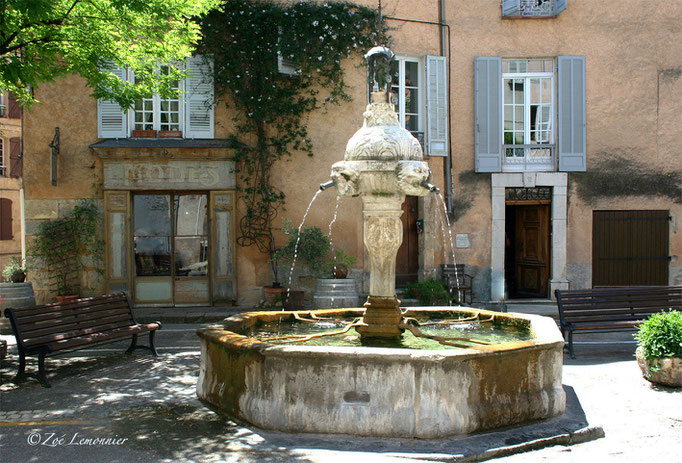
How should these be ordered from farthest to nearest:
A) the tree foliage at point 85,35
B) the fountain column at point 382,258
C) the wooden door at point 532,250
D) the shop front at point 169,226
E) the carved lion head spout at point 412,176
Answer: the wooden door at point 532,250, the shop front at point 169,226, the tree foliage at point 85,35, the fountain column at point 382,258, the carved lion head spout at point 412,176

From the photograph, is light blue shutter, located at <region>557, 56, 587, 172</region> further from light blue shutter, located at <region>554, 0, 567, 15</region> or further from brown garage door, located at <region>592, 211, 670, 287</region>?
brown garage door, located at <region>592, 211, 670, 287</region>

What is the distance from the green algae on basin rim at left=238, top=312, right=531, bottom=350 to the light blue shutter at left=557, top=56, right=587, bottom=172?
6.98m

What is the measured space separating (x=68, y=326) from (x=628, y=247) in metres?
11.1

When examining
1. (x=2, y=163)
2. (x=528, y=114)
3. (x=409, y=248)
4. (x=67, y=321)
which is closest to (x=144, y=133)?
(x=409, y=248)

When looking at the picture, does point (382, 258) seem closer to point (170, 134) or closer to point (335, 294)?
point (335, 294)

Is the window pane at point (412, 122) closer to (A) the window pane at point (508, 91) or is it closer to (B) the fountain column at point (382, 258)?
(A) the window pane at point (508, 91)

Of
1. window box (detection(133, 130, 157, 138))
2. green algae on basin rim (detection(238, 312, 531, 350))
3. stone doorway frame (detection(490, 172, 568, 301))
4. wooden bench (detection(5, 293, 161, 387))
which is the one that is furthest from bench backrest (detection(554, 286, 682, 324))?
window box (detection(133, 130, 157, 138))

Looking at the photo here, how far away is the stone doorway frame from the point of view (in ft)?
43.8

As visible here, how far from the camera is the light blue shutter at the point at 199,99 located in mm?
12570

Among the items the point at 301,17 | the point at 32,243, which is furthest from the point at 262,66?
the point at 32,243

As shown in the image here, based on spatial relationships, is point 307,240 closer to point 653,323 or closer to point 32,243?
point 32,243

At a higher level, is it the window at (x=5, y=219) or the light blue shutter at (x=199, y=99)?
the light blue shutter at (x=199, y=99)

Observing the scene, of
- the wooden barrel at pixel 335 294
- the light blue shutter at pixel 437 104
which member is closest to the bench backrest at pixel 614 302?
the wooden barrel at pixel 335 294

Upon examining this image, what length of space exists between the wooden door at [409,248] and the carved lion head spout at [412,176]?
7974mm
